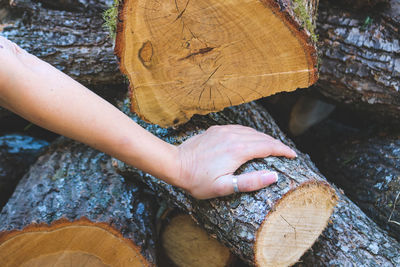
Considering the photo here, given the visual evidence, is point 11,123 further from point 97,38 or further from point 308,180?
point 308,180

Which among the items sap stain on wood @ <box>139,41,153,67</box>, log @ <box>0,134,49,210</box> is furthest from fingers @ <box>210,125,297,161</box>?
log @ <box>0,134,49,210</box>

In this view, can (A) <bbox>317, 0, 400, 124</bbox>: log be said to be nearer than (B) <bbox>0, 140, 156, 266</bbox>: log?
No

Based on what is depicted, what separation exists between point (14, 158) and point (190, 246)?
1.33 meters

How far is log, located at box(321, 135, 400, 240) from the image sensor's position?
1.79 meters

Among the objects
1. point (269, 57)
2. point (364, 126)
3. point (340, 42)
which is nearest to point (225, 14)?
point (269, 57)

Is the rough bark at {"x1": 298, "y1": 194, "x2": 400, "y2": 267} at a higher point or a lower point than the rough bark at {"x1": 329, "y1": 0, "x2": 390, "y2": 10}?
lower

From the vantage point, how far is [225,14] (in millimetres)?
1292

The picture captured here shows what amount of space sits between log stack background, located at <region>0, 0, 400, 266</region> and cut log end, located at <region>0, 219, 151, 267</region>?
13 millimetres

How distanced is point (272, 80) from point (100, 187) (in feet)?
3.31

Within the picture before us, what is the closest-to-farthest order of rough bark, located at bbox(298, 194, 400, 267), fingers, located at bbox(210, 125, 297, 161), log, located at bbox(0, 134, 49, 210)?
fingers, located at bbox(210, 125, 297, 161)
rough bark, located at bbox(298, 194, 400, 267)
log, located at bbox(0, 134, 49, 210)

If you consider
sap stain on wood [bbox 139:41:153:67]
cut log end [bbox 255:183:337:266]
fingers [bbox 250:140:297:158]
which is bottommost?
cut log end [bbox 255:183:337:266]

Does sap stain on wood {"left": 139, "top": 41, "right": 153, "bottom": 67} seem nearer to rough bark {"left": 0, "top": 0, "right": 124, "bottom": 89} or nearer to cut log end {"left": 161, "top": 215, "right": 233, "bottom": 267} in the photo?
rough bark {"left": 0, "top": 0, "right": 124, "bottom": 89}

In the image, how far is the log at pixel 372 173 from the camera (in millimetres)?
1786

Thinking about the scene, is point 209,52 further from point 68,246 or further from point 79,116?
point 68,246
